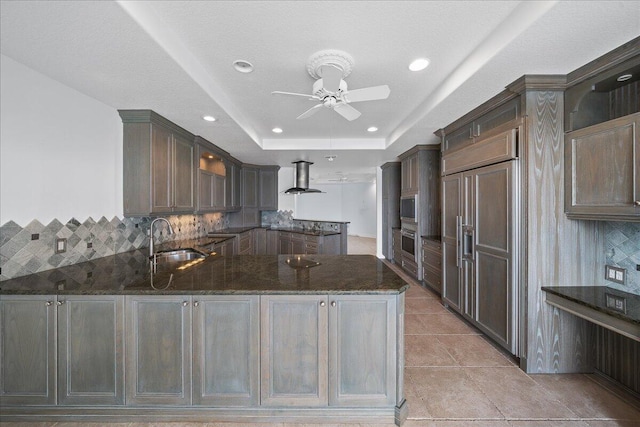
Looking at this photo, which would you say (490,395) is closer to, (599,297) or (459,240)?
(599,297)

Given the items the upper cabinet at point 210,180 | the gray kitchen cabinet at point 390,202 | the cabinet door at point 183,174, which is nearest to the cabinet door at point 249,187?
the upper cabinet at point 210,180

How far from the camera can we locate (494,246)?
252cm

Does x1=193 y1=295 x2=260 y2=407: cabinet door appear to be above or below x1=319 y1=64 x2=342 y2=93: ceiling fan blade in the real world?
below

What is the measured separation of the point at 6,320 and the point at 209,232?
338 centimetres

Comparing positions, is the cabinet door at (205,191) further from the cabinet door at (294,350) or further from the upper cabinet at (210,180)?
the cabinet door at (294,350)

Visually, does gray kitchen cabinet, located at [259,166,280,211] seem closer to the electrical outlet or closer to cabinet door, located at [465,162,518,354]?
cabinet door, located at [465,162,518,354]

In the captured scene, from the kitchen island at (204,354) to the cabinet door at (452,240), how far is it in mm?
1798

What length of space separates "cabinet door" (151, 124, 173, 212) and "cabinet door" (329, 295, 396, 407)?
7.56 ft

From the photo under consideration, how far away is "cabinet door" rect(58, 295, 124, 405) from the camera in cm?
164

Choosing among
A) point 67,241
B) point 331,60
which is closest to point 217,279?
point 67,241

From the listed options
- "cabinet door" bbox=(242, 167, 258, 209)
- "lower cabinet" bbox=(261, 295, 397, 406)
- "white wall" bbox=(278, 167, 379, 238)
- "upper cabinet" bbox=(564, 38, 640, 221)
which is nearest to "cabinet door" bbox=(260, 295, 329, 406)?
"lower cabinet" bbox=(261, 295, 397, 406)

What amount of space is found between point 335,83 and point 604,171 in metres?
1.96

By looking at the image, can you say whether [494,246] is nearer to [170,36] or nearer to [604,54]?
[604,54]

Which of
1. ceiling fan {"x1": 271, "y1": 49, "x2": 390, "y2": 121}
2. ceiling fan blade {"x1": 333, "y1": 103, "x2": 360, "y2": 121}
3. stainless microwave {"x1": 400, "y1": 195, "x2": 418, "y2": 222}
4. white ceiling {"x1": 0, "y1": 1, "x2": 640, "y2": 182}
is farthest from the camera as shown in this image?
stainless microwave {"x1": 400, "y1": 195, "x2": 418, "y2": 222}
